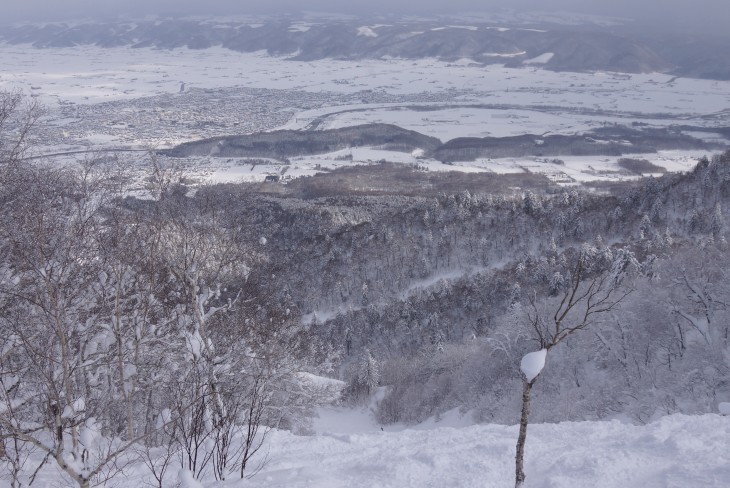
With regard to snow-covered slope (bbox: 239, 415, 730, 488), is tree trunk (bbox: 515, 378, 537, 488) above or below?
above

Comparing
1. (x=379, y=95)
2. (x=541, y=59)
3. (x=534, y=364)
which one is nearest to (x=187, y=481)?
(x=534, y=364)

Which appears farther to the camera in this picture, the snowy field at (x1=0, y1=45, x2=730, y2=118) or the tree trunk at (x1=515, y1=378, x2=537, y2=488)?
the snowy field at (x1=0, y1=45, x2=730, y2=118)

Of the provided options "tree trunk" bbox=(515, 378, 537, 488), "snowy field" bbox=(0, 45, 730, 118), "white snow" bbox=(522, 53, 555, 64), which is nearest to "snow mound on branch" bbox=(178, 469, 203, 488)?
"tree trunk" bbox=(515, 378, 537, 488)

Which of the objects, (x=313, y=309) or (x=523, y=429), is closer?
(x=523, y=429)

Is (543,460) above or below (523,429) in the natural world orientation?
below

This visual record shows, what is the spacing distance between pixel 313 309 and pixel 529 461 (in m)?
38.2

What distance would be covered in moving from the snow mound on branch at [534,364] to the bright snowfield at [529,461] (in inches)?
87.9

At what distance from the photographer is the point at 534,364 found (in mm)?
5699

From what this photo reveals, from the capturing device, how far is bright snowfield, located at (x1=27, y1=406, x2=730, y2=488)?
23.6ft

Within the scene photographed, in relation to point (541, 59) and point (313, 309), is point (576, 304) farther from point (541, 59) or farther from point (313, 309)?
point (541, 59)

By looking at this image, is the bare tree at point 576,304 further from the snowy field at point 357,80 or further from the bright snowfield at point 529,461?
the snowy field at point 357,80

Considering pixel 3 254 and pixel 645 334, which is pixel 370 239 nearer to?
pixel 645 334

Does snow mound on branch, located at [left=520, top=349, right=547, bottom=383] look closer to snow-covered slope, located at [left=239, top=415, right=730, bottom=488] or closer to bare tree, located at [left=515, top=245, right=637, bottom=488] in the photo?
bare tree, located at [left=515, top=245, right=637, bottom=488]

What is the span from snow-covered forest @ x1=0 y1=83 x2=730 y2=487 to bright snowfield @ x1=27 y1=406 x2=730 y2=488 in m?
0.39
